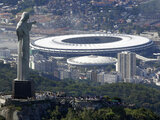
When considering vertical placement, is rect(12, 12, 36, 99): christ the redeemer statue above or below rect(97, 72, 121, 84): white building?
above

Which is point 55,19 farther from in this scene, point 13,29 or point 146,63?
point 146,63

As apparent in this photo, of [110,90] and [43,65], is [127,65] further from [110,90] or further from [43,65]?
[110,90]

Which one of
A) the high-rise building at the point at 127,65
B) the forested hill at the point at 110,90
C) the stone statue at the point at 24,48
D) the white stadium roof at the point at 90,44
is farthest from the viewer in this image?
the white stadium roof at the point at 90,44

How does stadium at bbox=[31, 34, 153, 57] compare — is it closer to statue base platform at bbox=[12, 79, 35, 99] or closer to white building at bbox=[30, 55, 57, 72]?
white building at bbox=[30, 55, 57, 72]

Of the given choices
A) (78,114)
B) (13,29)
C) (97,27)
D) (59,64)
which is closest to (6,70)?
(59,64)

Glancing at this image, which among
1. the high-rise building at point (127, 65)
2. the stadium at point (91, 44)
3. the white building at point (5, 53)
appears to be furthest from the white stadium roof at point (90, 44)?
the high-rise building at point (127, 65)

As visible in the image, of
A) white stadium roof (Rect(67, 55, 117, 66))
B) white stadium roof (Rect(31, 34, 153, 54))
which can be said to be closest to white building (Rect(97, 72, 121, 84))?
white stadium roof (Rect(67, 55, 117, 66))

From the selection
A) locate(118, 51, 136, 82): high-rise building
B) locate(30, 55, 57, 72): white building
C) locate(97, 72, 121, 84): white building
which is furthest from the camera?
locate(30, 55, 57, 72): white building

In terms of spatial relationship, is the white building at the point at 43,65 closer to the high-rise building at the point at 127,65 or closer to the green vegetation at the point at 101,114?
the high-rise building at the point at 127,65
